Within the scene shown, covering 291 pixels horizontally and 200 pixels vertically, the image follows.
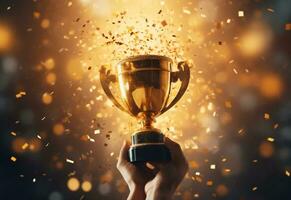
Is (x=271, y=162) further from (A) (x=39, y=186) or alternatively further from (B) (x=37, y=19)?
(B) (x=37, y=19)

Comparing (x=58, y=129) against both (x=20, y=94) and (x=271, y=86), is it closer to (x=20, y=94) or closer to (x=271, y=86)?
(x=20, y=94)

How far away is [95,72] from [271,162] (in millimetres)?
738

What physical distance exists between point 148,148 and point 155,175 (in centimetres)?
12

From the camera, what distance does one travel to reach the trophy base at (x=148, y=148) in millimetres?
1917

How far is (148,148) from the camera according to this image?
1.93 m

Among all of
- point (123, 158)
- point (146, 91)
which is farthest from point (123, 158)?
point (146, 91)

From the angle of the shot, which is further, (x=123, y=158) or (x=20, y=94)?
(x=20, y=94)

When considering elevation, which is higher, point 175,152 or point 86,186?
point 175,152

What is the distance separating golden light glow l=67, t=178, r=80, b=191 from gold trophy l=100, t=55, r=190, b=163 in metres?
0.36

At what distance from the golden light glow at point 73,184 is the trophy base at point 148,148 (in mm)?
358

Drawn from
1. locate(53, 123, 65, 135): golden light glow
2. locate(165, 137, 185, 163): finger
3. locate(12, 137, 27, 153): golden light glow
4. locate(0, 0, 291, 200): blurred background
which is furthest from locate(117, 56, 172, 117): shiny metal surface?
locate(12, 137, 27, 153): golden light glow

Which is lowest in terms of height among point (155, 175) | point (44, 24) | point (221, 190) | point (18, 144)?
point (221, 190)

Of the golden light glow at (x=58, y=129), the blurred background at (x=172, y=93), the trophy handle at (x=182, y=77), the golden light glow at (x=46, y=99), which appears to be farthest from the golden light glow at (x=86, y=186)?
the trophy handle at (x=182, y=77)

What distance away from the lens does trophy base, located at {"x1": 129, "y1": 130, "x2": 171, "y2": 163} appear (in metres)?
1.92
